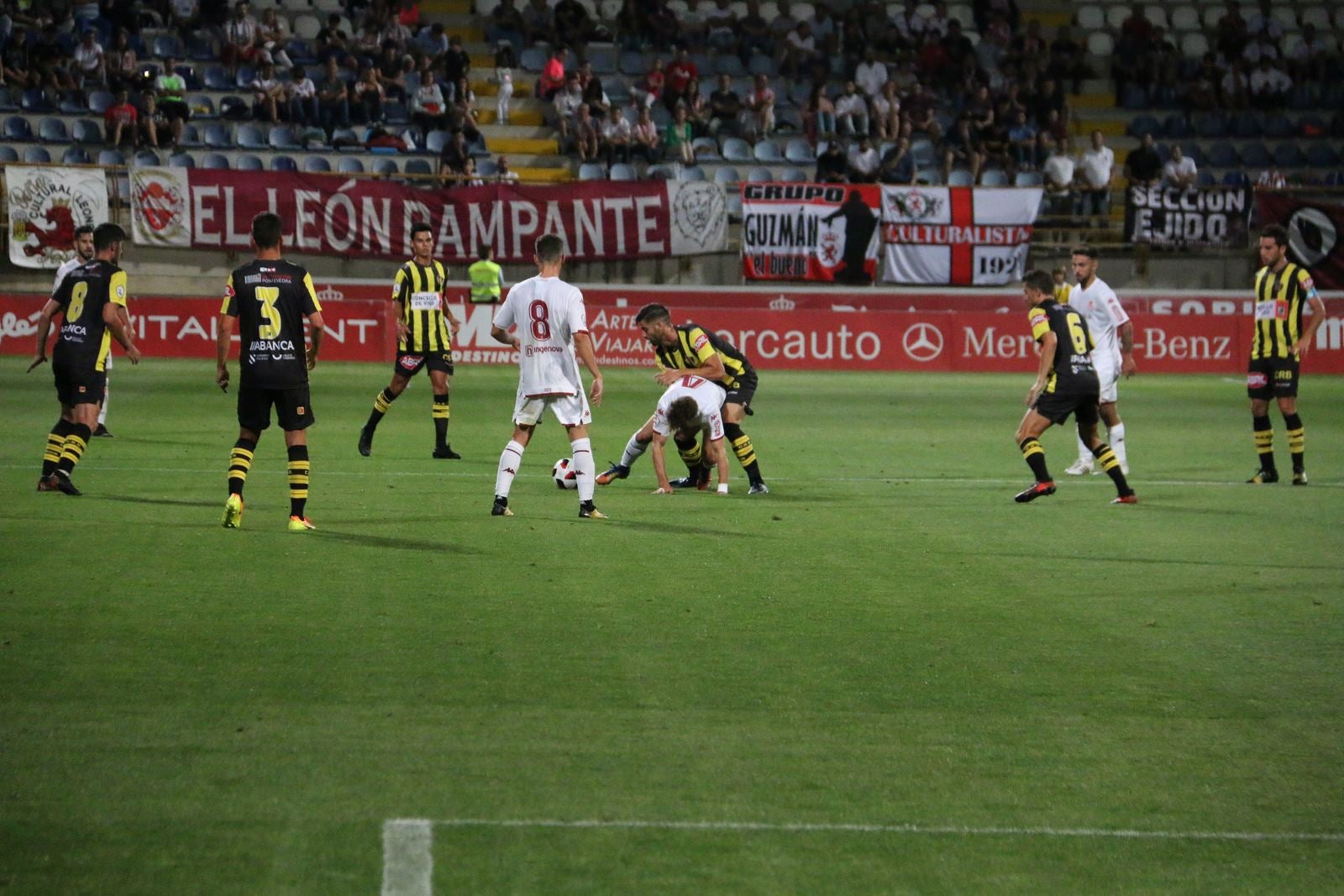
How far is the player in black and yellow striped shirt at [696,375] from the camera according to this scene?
12562mm

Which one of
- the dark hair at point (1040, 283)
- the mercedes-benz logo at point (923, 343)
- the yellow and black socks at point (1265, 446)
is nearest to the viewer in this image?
the dark hair at point (1040, 283)

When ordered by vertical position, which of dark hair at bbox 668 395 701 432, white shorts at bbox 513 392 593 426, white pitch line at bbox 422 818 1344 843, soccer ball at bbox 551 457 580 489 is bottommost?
white pitch line at bbox 422 818 1344 843

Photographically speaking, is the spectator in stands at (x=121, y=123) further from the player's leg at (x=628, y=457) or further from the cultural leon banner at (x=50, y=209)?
the player's leg at (x=628, y=457)

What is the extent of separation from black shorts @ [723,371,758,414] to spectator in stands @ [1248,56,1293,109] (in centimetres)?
2781

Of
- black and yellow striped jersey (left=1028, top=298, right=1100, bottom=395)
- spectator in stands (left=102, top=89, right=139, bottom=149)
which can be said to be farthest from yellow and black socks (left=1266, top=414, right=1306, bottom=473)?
spectator in stands (left=102, top=89, right=139, bottom=149)

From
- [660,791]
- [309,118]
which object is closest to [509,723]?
[660,791]

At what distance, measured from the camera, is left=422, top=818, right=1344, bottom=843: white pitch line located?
493 centimetres

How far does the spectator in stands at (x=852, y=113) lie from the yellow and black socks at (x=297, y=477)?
25.3 meters

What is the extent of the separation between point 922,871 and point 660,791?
3.32 feet

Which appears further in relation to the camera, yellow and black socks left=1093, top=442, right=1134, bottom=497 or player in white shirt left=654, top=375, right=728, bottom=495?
yellow and black socks left=1093, top=442, right=1134, bottom=497

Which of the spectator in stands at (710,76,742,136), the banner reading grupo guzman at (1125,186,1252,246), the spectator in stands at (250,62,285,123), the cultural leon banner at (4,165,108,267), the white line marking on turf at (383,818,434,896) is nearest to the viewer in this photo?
the white line marking on turf at (383,818,434,896)

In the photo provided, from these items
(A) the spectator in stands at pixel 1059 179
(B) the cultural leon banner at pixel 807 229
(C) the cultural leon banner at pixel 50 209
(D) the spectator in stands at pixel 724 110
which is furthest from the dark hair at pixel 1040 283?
(D) the spectator in stands at pixel 724 110

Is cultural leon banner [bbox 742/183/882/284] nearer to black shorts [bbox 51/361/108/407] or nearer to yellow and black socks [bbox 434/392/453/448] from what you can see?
yellow and black socks [bbox 434/392/453/448]

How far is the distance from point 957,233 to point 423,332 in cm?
1824
